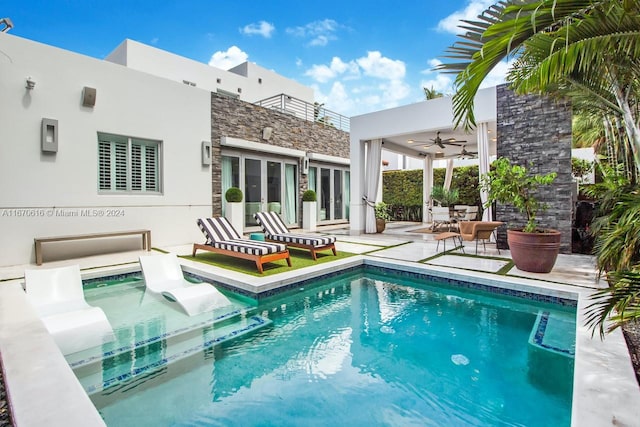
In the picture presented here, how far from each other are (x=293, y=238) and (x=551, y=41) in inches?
240

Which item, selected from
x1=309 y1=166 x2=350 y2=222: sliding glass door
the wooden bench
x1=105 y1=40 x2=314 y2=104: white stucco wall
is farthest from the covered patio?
x1=105 y1=40 x2=314 y2=104: white stucco wall

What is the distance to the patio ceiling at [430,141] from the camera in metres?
11.6

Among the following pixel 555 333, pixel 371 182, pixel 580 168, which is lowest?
pixel 555 333

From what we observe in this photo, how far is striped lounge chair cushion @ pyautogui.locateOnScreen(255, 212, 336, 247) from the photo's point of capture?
25.5 feet

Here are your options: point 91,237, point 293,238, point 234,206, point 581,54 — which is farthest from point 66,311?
point 234,206

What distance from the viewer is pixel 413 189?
17.9m

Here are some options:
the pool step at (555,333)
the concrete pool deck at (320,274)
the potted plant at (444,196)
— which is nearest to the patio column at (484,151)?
the concrete pool deck at (320,274)

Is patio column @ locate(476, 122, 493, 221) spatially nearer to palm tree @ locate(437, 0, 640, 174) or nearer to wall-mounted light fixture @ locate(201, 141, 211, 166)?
palm tree @ locate(437, 0, 640, 174)

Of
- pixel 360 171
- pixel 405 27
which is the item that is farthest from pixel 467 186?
pixel 405 27

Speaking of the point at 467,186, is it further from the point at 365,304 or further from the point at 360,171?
the point at 365,304

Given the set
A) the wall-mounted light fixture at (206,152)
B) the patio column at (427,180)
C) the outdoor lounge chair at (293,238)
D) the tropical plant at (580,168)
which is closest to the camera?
the outdoor lounge chair at (293,238)

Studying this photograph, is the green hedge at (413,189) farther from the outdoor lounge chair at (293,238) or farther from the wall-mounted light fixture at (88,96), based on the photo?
the wall-mounted light fixture at (88,96)

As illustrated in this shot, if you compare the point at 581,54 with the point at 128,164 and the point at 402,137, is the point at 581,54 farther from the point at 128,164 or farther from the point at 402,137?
the point at 402,137

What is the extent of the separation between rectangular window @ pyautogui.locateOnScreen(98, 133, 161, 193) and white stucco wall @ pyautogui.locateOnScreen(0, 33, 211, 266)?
0.82ft
